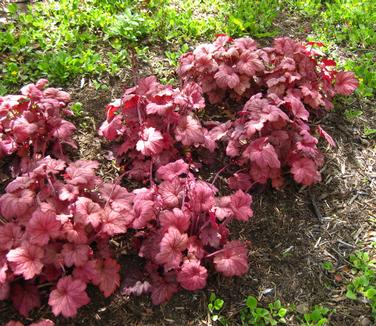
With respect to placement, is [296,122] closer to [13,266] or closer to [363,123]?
[363,123]

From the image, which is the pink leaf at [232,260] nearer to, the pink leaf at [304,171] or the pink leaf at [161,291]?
the pink leaf at [161,291]

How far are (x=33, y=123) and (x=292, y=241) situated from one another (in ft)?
6.09

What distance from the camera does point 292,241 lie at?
110 inches

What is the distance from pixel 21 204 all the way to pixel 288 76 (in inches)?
80.4

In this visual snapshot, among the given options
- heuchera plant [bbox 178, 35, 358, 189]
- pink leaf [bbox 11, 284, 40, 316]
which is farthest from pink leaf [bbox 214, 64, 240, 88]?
pink leaf [bbox 11, 284, 40, 316]

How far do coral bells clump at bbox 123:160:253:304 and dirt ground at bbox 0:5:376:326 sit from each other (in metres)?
0.15

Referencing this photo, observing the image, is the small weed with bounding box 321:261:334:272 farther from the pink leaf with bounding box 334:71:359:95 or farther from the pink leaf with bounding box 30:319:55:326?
the pink leaf with bounding box 30:319:55:326

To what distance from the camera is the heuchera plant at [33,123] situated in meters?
2.79

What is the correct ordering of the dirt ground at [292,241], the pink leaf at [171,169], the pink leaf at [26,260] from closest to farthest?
1. the pink leaf at [26,260]
2. the dirt ground at [292,241]
3. the pink leaf at [171,169]

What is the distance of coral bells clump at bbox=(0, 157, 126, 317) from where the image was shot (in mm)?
2162

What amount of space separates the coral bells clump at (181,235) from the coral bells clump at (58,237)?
18 cm

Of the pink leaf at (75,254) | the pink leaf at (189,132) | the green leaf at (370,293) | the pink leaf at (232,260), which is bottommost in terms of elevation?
the green leaf at (370,293)

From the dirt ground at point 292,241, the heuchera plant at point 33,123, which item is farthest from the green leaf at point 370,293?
the heuchera plant at point 33,123

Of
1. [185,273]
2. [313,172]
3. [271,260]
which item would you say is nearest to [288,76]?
[313,172]
